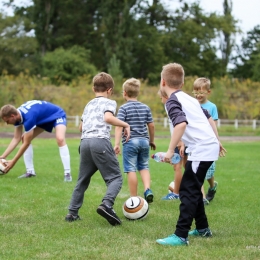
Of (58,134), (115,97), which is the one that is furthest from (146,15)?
(58,134)

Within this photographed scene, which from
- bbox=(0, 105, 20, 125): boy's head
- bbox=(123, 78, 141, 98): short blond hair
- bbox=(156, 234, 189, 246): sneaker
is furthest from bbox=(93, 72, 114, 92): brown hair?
bbox=(0, 105, 20, 125): boy's head

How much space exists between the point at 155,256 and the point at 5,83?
3596 centimetres

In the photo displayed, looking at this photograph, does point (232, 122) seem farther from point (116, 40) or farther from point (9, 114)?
point (9, 114)

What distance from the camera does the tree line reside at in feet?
180

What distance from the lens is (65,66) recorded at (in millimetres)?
55094

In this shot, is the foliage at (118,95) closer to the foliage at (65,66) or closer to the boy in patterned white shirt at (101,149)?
the foliage at (65,66)

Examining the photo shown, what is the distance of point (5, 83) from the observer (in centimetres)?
3938

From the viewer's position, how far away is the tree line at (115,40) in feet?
180

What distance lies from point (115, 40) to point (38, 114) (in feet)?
152

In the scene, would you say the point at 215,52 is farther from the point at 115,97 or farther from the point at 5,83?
the point at 5,83

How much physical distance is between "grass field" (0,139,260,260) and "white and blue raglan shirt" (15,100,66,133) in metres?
1.11

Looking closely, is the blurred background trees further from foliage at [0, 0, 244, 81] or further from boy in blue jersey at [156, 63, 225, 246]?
boy in blue jersey at [156, 63, 225, 246]

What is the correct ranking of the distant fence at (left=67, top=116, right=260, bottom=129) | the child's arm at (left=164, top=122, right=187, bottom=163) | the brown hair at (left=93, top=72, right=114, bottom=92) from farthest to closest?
the distant fence at (left=67, top=116, right=260, bottom=129) → the brown hair at (left=93, top=72, right=114, bottom=92) → the child's arm at (left=164, top=122, right=187, bottom=163)

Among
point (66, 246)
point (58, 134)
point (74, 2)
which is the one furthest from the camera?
point (74, 2)
